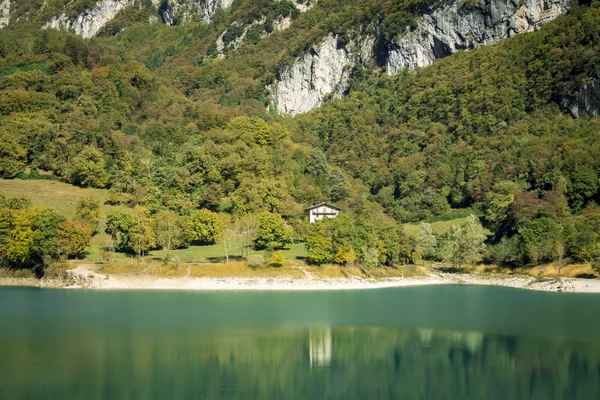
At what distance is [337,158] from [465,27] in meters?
53.4

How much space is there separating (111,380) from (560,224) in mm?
69710

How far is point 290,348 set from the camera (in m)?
42.1

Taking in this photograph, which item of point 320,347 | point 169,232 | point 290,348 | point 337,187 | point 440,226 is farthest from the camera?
point 337,187

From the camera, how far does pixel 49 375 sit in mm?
33812

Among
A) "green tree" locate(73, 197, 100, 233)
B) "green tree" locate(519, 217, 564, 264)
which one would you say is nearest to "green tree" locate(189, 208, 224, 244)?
"green tree" locate(73, 197, 100, 233)

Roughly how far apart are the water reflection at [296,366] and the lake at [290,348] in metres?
0.10

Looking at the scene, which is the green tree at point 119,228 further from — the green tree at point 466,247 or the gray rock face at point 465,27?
the gray rock face at point 465,27

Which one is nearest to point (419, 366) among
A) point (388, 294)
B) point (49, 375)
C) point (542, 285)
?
point (49, 375)

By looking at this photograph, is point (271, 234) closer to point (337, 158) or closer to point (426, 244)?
point (426, 244)

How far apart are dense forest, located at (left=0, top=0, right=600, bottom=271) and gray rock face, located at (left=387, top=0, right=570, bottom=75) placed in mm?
8057

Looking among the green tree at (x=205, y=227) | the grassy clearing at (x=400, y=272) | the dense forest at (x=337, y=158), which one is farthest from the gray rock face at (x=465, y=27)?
the green tree at (x=205, y=227)

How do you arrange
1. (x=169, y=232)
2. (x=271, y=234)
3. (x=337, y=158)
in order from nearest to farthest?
(x=169, y=232)
(x=271, y=234)
(x=337, y=158)

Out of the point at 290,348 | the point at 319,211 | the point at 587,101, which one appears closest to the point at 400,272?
the point at 319,211

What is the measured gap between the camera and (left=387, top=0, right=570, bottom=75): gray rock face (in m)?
165
